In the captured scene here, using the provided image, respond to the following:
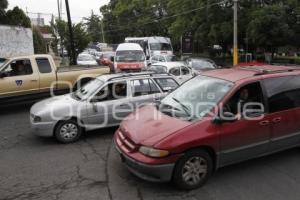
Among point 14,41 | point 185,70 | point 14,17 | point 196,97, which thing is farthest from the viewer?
point 14,17

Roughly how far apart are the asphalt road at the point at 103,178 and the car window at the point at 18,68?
381 centimetres

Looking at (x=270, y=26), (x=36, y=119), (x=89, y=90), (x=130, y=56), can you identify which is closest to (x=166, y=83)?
(x=89, y=90)

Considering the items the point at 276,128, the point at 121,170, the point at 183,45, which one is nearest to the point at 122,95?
the point at 121,170

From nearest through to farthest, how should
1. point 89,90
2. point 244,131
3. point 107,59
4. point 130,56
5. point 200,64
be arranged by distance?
point 244,131
point 89,90
point 200,64
point 130,56
point 107,59

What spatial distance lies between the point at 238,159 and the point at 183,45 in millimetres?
32491

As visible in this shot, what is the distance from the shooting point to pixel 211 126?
16.6ft

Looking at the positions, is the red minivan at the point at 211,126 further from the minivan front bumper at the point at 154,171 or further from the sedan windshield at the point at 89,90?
the sedan windshield at the point at 89,90

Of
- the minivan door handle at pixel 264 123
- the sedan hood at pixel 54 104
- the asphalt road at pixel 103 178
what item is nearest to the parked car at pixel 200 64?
the sedan hood at pixel 54 104

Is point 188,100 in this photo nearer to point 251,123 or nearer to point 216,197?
point 251,123

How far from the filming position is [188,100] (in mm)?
5824

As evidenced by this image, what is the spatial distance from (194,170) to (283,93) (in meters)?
2.18

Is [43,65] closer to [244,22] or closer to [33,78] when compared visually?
[33,78]

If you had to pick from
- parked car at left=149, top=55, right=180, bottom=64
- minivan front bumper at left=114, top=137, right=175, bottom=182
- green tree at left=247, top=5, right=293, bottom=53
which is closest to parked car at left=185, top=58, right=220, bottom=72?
parked car at left=149, top=55, right=180, bottom=64

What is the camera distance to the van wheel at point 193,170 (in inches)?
192
